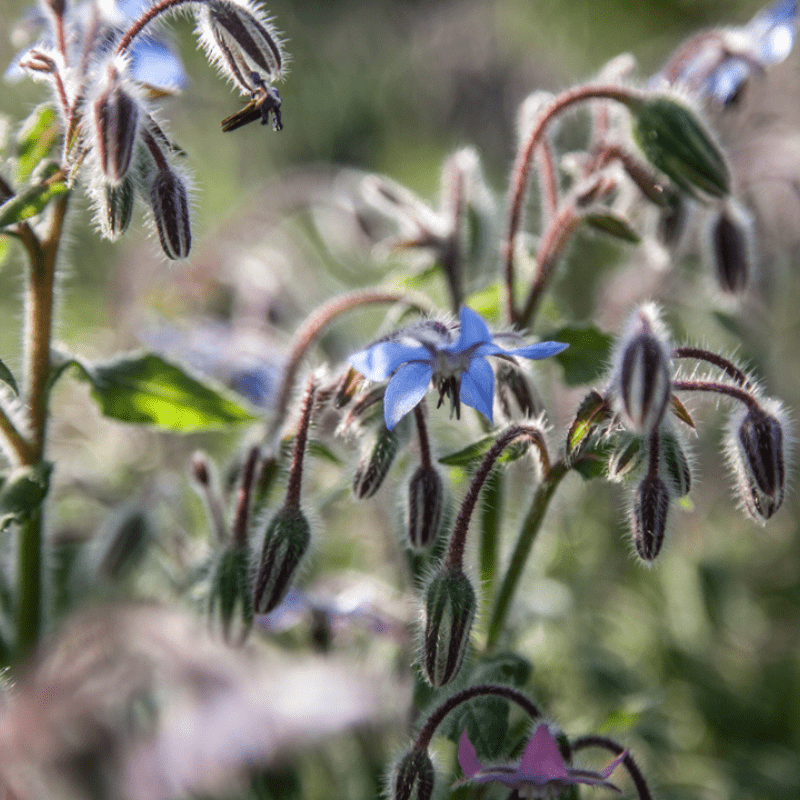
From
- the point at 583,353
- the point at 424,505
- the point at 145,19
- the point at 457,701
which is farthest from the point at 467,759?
the point at 145,19

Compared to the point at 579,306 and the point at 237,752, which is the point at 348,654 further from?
the point at 579,306

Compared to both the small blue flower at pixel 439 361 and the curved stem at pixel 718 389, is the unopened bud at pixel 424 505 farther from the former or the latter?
the curved stem at pixel 718 389

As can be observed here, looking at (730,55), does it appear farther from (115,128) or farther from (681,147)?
(115,128)

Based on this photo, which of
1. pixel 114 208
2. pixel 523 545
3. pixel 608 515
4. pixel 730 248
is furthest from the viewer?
pixel 608 515

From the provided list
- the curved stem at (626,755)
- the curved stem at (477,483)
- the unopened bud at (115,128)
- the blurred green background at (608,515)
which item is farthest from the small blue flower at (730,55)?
the curved stem at (626,755)

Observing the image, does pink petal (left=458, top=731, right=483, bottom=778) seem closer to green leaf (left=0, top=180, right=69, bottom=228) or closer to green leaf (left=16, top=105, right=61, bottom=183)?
green leaf (left=0, top=180, right=69, bottom=228)

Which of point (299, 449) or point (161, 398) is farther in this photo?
point (161, 398)

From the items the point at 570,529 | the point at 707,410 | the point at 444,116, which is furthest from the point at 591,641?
the point at 444,116
